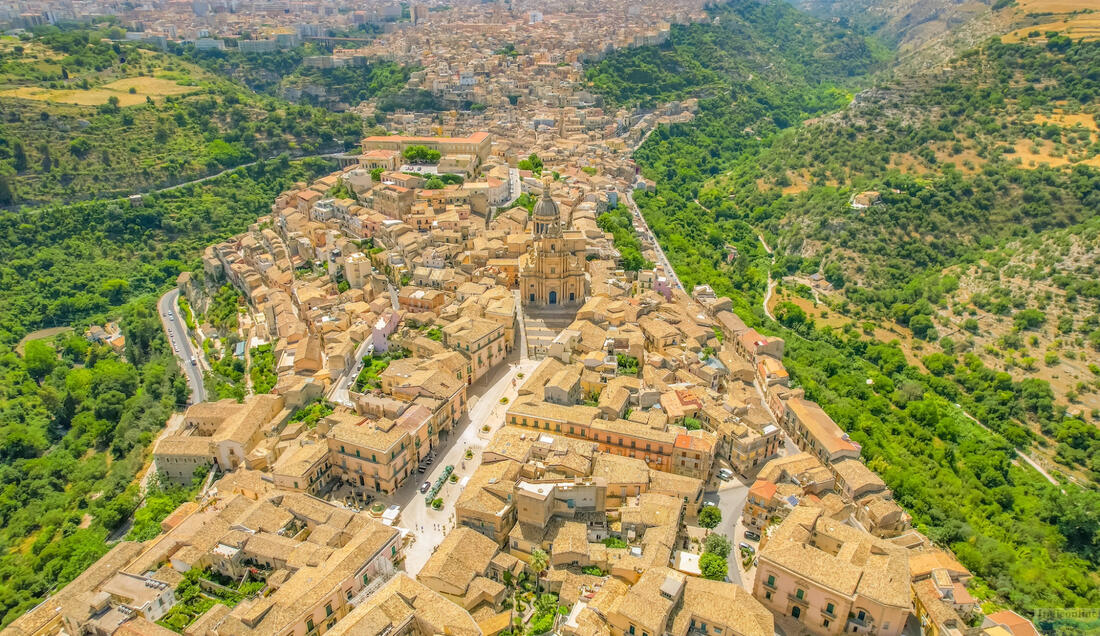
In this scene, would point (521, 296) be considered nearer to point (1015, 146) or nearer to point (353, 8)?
point (1015, 146)

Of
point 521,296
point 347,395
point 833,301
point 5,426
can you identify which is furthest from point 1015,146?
point 5,426

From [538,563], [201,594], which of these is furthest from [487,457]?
[201,594]

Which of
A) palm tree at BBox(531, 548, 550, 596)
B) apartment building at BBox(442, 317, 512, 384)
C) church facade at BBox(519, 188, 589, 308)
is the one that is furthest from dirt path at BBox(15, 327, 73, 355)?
palm tree at BBox(531, 548, 550, 596)

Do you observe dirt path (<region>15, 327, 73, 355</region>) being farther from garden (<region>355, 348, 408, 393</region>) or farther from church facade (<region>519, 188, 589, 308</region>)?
church facade (<region>519, 188, 589, 308</region>)

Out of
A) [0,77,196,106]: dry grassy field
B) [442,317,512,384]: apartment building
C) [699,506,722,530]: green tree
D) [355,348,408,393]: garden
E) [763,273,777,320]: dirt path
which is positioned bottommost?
[763,273,777,320]: dirt path

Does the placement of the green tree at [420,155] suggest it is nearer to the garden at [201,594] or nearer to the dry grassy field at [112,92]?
the dry grassy field at [112,92]

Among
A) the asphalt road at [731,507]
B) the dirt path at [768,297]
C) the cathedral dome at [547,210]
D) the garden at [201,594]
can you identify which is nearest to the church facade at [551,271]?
the cathedral dome at [547,210]

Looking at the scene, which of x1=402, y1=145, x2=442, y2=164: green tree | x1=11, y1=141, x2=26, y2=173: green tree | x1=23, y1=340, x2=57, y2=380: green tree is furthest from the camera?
x1=11, y1=141, x2=26, y2=173: green tree
